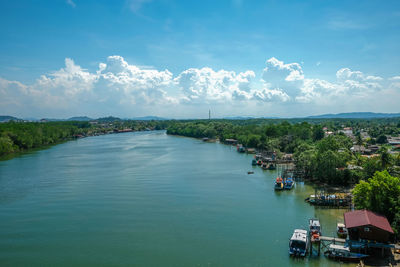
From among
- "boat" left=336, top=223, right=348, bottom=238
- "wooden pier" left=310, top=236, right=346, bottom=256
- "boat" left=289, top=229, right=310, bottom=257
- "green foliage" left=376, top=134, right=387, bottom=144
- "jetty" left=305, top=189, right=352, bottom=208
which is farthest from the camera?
"green foliage" left=376, top=134, right=387, bottom=144

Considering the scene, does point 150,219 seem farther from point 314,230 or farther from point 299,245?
point 314,230

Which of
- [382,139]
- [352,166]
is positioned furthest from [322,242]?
[382,139]

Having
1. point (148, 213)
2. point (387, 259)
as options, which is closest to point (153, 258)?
point (148, 213)

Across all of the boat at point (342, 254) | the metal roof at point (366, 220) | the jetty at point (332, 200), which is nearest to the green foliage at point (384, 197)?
the metal roof at point (366, 220)

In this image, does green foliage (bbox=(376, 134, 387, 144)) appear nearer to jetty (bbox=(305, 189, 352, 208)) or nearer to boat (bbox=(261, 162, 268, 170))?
boat (bbox=(261, 162, 268, 170))

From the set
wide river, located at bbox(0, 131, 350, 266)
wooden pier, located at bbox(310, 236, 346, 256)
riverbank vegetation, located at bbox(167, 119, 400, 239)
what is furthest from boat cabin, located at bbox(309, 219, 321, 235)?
riverbank vegetation, located at bbox(167, 119, 400, 239)
